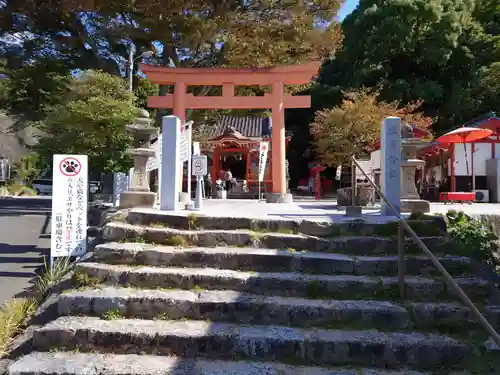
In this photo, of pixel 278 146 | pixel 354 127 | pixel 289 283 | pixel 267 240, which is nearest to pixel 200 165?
pixel 267 240

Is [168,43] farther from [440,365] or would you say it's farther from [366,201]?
[440,365]

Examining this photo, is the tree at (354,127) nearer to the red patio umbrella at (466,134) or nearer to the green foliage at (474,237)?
the red patio umbrella at (466,134)

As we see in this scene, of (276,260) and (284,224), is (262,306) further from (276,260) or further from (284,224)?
(284,224)

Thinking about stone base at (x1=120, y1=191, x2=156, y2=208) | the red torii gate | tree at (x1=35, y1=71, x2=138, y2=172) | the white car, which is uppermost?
the red torii gate

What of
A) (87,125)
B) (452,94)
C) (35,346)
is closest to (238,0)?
(87,125)

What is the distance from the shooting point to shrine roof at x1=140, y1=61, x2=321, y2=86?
10.9m

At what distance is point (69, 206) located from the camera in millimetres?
5473

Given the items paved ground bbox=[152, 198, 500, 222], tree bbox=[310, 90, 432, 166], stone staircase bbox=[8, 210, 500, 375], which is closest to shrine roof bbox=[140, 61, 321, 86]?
paved ground bbox=[152, 198, 500, 222]

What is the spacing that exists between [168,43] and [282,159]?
231 inches

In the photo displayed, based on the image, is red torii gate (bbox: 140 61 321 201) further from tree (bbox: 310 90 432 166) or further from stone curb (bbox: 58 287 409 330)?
stone curb (bbox: 58 287 409 330)

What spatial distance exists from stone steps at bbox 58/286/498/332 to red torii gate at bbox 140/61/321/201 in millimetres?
7639

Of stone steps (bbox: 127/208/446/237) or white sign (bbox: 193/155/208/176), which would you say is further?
white sign (bbox: 193/155/208/176)

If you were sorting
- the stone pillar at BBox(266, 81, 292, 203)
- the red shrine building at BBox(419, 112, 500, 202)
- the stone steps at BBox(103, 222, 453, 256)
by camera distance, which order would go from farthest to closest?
1. the red shrine building at BBox(419, 112, 500, 202)
2. the stone pillar at BBox(266, 81, 292, 203)
3. the stone steps at BBox(103, 222, 453, 256)

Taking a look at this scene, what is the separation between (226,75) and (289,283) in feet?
28.1
